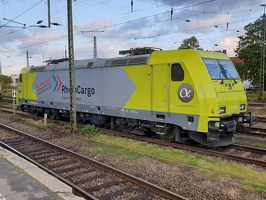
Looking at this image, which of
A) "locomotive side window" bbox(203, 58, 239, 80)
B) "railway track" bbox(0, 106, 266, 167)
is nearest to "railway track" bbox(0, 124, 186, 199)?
"railway track" bbox(0, 106, 266, 167)

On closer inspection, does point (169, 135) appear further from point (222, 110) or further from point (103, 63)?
point (103, 63)

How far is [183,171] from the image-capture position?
7.61 meters

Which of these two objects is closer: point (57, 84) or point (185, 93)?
point (185, 93)

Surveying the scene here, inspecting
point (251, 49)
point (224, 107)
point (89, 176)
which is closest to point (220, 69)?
point (224, 107)

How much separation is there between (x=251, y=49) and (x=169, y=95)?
34.2 meters

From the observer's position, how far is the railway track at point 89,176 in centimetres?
614

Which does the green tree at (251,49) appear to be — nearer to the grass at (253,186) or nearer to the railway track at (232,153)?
the railway track at (232,153)

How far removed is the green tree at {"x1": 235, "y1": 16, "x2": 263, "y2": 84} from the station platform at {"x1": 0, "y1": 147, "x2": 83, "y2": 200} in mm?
38111

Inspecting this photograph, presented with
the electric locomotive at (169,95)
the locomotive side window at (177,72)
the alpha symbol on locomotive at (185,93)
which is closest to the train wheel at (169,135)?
the electric locomotive at (169,95)

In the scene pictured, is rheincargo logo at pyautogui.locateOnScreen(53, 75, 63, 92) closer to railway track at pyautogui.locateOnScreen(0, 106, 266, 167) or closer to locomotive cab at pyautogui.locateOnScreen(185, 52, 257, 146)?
railway track at pyautogui.locateOnScreen(0, 106, 266, 167)

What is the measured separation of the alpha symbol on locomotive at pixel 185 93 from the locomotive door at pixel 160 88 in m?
0.57

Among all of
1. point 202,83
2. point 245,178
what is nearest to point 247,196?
point 245,178

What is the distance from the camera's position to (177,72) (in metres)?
10.1

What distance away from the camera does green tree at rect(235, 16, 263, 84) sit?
1578 inches
